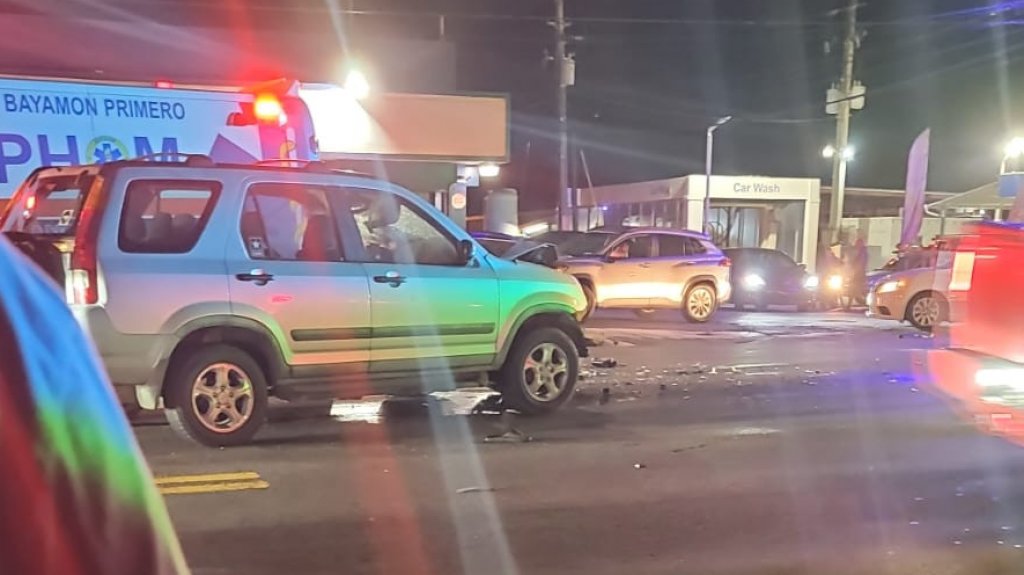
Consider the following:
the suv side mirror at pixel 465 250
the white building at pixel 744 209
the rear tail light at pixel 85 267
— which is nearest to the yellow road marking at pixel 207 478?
the rear tail light at pixel 85 267

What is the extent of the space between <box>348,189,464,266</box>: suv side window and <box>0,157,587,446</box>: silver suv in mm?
12

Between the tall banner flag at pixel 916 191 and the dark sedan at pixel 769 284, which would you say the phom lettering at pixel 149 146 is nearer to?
the dark sedan at pixel 769 284

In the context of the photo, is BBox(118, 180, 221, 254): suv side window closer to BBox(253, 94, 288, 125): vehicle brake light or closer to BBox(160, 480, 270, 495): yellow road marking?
BBox(160, 480, 270, 495): yellow road marking

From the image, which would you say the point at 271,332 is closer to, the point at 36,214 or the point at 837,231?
the point at 36,214

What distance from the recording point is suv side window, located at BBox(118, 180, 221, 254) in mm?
6598

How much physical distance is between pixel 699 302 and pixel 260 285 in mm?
11995

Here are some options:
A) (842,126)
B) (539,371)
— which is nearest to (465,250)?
(539,371)

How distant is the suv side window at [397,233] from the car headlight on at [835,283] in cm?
1774

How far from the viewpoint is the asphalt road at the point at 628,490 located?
4.97 metres

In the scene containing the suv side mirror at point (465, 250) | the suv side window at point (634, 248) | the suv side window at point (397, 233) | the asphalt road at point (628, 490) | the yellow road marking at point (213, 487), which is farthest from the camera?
the suv side window at point (634, 248)

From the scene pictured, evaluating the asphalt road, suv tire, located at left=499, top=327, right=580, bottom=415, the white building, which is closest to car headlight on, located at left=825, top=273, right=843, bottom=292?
the white building

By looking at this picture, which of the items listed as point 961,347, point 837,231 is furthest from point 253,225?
point 837,231

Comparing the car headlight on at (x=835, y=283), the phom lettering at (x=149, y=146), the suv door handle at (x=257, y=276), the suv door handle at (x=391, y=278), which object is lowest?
the car headlight on at (x=835, y=283)

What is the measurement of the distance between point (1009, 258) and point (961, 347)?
0.82m
